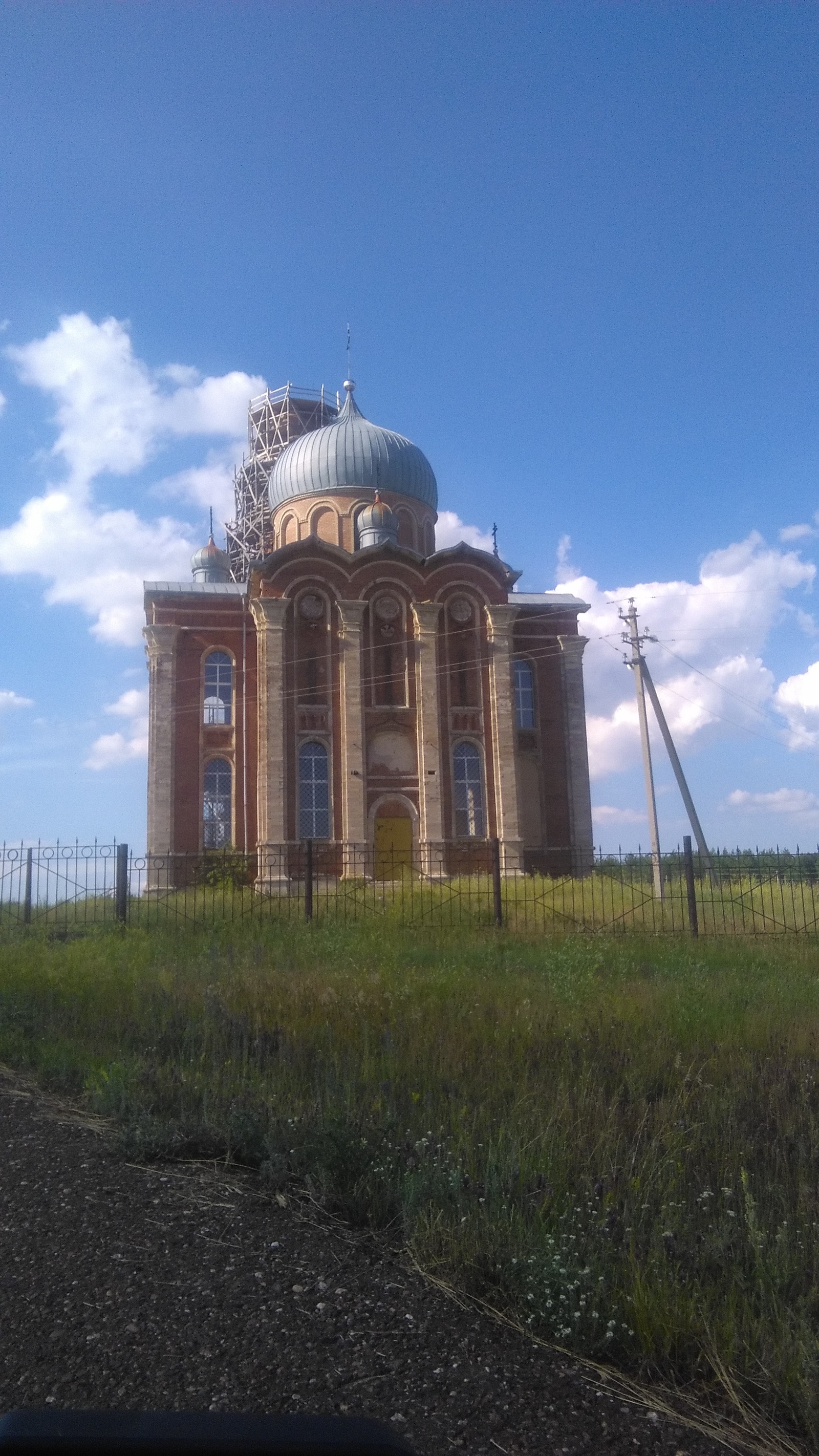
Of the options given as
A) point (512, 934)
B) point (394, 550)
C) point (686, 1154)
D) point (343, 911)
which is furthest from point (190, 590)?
point (686, 1154)

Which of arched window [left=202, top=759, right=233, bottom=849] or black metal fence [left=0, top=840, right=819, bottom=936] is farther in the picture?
arched window [left=202, top=759, right=233, bottom=849]

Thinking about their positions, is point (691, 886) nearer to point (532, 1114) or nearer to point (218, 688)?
point (532, 1114)

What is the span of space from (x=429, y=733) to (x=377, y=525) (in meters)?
7.78

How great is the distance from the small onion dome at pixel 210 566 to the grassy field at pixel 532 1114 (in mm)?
25536

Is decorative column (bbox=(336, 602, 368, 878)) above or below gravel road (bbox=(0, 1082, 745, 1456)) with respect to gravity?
above

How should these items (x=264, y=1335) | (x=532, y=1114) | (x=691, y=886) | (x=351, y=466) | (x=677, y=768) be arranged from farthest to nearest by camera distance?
1. (x=351, y=466)
2. (x=677, y=768)
3. (x=691, y=886)
4. (x=532, y=1114)
5. (x=264, y=1335)

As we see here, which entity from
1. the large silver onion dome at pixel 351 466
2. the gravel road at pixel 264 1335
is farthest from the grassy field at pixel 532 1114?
the large silver onion dome at pixel 351 466

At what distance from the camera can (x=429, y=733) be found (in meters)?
27.7

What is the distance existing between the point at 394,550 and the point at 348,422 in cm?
816

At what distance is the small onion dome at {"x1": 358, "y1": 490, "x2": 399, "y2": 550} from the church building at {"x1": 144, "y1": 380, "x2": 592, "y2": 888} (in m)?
2.38

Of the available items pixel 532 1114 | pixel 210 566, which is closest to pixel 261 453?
pixel 210 566

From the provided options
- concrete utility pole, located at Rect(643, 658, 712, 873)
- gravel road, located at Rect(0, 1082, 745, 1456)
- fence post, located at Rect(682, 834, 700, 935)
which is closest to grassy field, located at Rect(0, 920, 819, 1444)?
gravel road, located at Rect(0, 1082, 745, 1456)

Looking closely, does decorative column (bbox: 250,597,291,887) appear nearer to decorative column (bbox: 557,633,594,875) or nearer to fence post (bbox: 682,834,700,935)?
decorative column (bbox: 557,633,594,875)

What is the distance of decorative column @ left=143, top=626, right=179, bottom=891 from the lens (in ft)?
88.4
